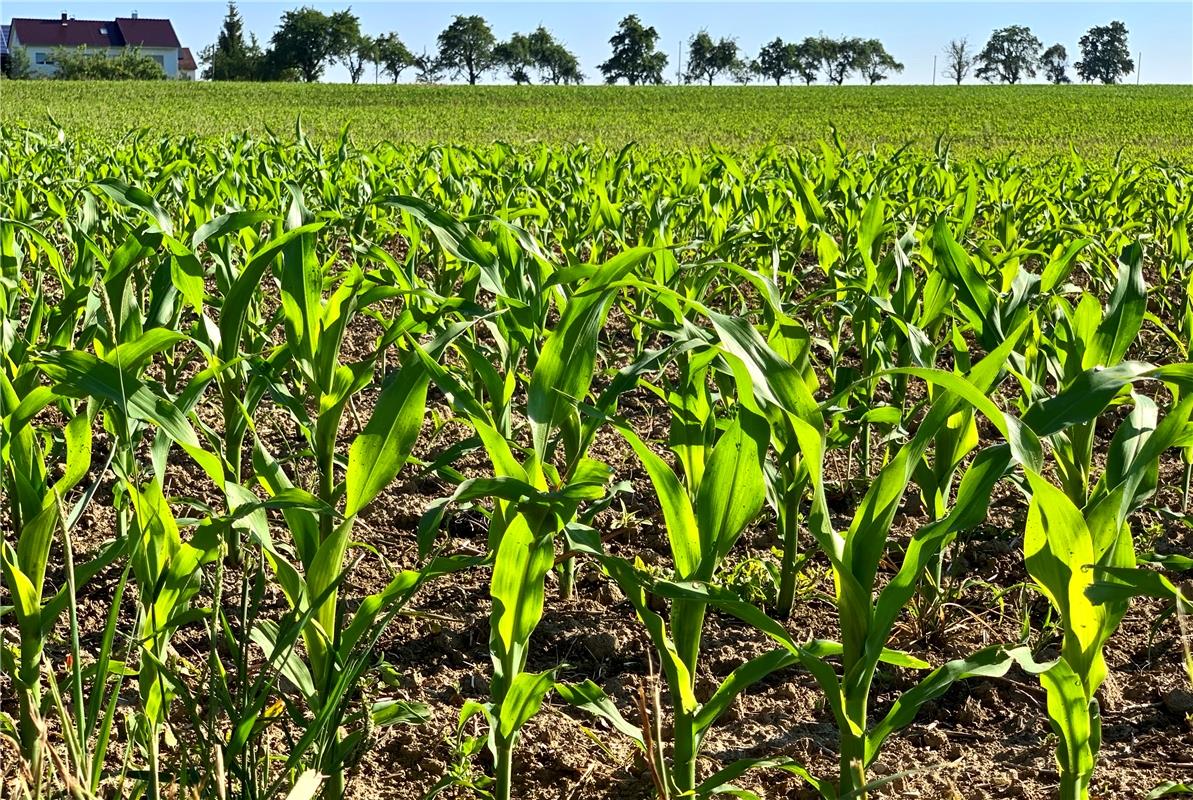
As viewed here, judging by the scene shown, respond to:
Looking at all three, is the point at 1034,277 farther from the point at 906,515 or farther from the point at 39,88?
the point at 39,88

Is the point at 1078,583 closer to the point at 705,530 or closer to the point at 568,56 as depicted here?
the point at 705,530

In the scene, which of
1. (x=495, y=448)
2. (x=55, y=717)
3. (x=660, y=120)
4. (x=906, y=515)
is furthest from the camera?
(x=660, y=120)

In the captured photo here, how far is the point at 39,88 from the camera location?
38219mm

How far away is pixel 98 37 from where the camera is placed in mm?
94688

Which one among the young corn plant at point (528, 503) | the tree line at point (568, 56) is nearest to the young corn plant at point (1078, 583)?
the young corn plant at point (528, 503)

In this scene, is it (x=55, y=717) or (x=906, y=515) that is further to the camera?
(x=906, y=515)

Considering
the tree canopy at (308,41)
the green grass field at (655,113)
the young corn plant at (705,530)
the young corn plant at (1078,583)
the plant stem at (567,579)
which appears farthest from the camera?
the tree canopy at (308,41)

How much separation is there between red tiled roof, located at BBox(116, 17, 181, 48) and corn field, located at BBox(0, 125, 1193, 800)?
340ft

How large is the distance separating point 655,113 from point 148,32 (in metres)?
78.9

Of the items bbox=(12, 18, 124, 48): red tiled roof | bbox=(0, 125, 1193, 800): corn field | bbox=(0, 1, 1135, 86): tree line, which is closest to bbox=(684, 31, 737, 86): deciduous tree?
bbox=(0, 1, 1135, 86): tree line

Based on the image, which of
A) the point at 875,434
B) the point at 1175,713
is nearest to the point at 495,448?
the point at 1175,713

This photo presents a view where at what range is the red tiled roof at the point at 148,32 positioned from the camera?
95750 millimetres

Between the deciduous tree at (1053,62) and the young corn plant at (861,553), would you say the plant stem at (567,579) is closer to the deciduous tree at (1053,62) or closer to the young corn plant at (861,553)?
the young corn plant at (861,553)

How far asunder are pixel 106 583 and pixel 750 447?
187cm
